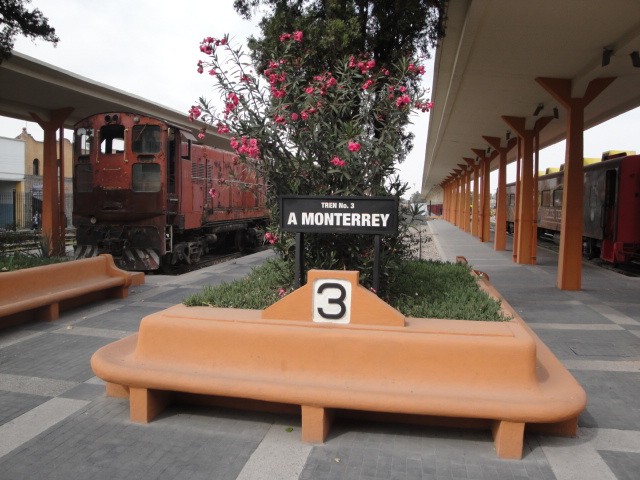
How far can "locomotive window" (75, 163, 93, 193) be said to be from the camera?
507 inches

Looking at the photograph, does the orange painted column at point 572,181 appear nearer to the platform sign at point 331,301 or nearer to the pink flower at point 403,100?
the pink flower at point 403,100

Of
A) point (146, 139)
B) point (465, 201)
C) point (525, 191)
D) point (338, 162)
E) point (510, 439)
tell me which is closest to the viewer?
point (510, 439)

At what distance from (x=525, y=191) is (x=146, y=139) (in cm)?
1067

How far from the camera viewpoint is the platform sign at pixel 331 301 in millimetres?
4023

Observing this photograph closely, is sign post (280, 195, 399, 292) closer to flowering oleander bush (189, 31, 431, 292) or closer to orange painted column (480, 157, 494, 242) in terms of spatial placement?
flowering oleander bush (189, 31, 431, 292)

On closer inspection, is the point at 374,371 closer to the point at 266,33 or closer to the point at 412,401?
the point at 412,401

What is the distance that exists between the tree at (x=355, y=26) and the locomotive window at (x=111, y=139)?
4034 millimetres

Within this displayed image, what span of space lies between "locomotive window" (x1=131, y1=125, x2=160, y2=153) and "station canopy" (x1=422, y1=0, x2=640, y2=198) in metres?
6.48

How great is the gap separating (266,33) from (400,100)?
22.0 feet

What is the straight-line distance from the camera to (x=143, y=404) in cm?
401

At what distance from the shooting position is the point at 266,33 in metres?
10.7

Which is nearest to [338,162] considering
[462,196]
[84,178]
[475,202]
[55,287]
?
[55,287]

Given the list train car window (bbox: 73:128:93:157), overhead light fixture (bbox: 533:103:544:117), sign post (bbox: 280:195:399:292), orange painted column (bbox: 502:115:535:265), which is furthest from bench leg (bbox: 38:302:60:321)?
orange painted column (bbox: 502:115:535:265)

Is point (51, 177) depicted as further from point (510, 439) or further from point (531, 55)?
point (510, 439)
